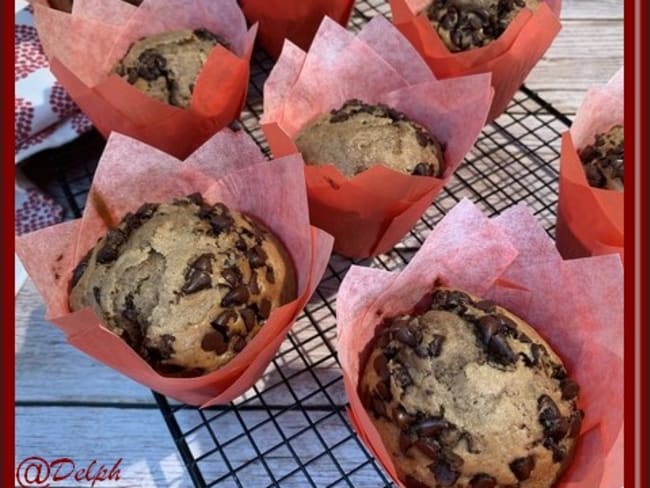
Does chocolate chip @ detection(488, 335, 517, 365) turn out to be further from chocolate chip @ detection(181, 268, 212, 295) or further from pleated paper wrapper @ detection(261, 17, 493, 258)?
chocolate chip @ detection(181, 268, 212, 295)

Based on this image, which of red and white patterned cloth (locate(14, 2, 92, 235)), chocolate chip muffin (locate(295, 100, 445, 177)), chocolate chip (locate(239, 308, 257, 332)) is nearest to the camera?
chocolate chip (locate(239, 308, 257, 332))

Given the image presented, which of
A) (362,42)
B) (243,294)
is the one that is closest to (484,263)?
(243,294)

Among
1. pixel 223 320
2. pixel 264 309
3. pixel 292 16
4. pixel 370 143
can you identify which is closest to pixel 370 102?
pixel 370 143

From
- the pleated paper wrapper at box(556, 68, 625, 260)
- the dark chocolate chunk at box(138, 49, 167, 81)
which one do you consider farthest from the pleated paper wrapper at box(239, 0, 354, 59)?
the pleated paper wrapper at box(556, 68, 625, 260)

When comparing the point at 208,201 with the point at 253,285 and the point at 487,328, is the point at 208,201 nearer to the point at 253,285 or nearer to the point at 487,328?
the point at 253,285
